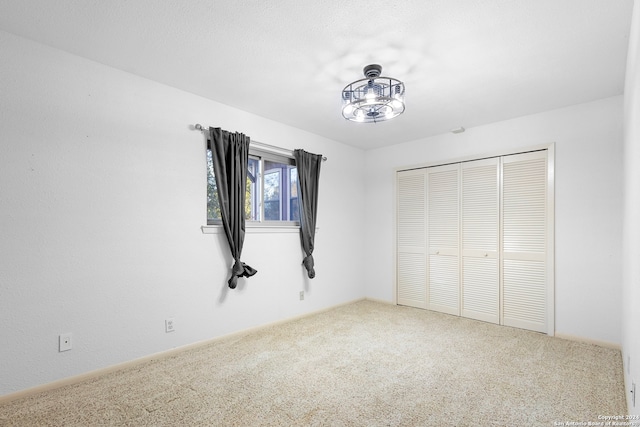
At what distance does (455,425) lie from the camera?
1857mm

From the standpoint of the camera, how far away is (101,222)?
8.13ft

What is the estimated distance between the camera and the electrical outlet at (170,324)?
281cm

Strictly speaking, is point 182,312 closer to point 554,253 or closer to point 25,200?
point 25,200

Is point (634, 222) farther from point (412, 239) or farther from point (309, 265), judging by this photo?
point (309, 265)

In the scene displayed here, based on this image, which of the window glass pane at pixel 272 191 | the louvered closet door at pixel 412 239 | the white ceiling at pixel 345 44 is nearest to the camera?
the white ceiling at pixel 345 44

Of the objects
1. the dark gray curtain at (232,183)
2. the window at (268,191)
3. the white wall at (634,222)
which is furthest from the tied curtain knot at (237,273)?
the white wall at (634,222)

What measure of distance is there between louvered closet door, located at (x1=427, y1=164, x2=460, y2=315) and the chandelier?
1.94m

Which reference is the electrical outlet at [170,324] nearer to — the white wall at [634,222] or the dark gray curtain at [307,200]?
the dark gray curtain at [307,200]

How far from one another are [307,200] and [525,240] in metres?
2.52

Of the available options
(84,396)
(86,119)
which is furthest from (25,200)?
(84,396)

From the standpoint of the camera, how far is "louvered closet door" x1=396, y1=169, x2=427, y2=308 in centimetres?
443

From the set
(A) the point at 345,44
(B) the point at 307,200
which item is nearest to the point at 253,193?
(B) the point at 307,200

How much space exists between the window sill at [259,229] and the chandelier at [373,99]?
1.61 meters

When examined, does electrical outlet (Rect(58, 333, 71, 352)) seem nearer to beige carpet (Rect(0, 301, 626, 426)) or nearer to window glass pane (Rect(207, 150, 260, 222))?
beige carpet (Rect(0, 301, 626, 426))
